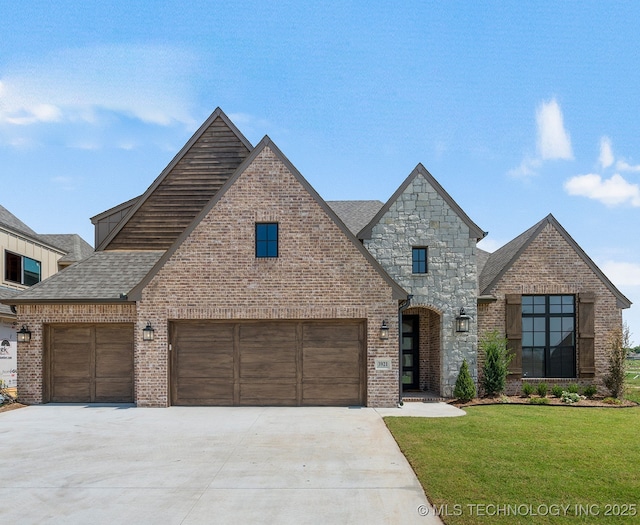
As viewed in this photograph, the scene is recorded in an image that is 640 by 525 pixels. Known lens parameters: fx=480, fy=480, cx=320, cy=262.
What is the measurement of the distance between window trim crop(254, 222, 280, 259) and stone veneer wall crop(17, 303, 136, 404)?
4029 mm

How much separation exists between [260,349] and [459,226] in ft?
23.8

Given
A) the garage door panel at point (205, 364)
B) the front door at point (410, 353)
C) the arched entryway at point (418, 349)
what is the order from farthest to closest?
the front door at point (410, 353)
the arched entryway at point (418, 349)
the garage door panel at point (205, 364)

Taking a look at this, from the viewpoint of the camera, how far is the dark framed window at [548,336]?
15.8 meters

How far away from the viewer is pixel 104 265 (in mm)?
15469

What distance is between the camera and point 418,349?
16281 millimetres

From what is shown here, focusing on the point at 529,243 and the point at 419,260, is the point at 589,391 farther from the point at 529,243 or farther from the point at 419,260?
the point at 419,260

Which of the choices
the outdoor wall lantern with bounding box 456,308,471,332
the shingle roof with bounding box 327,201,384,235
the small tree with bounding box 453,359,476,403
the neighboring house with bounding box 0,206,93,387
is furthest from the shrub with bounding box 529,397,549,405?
the neighboring house with bounding box 0,206,93,387

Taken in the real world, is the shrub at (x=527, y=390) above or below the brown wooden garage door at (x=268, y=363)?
below

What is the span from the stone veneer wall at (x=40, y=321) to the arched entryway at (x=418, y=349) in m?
8.77

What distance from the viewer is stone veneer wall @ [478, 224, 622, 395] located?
15617mm

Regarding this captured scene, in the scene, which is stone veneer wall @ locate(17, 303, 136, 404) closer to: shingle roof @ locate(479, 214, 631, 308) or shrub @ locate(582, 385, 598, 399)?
shingle roof @ locate(479, 214, 631, 308)

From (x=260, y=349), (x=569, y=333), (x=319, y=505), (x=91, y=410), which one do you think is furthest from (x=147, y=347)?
(x=569, y=333)

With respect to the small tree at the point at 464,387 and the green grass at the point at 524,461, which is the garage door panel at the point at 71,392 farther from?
the small tree at the point at 464,387

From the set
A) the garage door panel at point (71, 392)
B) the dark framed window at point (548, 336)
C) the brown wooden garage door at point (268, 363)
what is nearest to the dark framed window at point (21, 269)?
the garage door panel at point (71, 392)
